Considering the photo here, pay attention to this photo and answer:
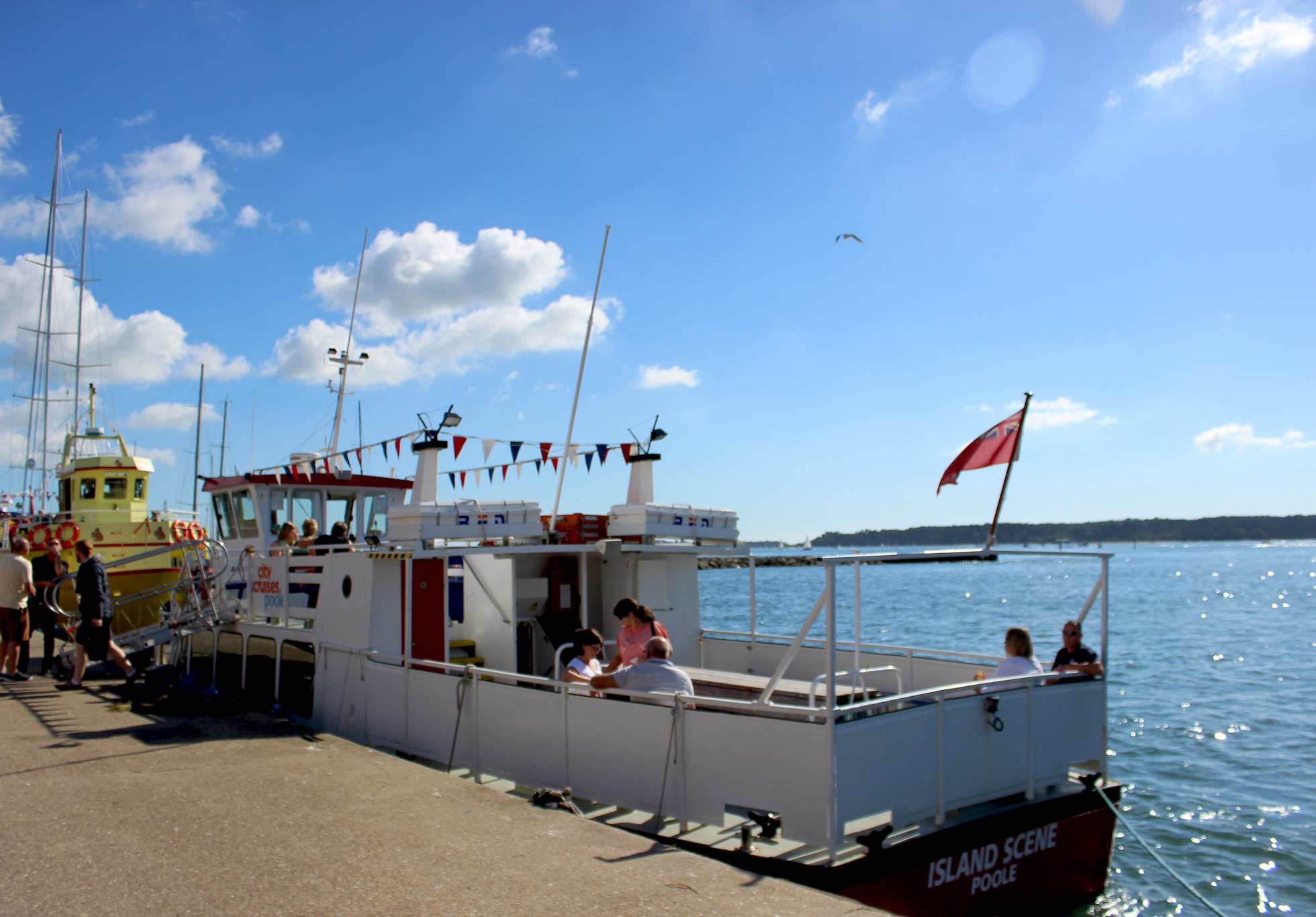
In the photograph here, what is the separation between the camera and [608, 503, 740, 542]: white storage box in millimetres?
9523

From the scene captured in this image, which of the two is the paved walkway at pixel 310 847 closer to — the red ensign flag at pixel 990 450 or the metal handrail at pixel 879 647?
the metal handrail at pixel 879 647

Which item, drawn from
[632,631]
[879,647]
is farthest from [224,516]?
[879,647]

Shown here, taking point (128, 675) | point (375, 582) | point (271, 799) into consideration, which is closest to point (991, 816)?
point (271, 799)

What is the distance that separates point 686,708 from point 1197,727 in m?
13.6

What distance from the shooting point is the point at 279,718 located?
9773 millimetres

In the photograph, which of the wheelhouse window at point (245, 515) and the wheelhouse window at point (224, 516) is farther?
the wheelhouse window at point (224, 516)

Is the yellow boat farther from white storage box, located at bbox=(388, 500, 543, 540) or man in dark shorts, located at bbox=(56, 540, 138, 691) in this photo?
white storage box, located at bbox=(388, 500, 543, 540)

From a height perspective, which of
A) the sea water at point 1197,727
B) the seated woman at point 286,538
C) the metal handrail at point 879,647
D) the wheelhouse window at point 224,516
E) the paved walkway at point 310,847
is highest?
the wheelhouse window at point 224,516

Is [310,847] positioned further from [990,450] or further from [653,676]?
[990,450]

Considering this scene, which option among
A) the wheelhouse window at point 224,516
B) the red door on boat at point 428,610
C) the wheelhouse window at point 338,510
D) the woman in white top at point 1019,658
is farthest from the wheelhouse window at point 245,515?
the woman in white top at point 1019,658

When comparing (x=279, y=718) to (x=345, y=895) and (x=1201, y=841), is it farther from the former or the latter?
(x=1201, y=841)

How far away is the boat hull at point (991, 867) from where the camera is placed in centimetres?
558

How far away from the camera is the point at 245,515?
13055mm

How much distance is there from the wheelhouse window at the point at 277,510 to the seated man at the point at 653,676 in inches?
303
